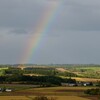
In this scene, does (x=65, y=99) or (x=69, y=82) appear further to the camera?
(x=69, y=82)

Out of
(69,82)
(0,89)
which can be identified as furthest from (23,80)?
(0,89)

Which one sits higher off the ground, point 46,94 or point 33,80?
point 33,80

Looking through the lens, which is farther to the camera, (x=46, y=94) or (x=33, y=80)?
(x=33, y=80)

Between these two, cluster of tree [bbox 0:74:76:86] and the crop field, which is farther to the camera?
cluster of tree [bbox 0:74:76:86]

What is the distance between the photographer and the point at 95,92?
72.4 m

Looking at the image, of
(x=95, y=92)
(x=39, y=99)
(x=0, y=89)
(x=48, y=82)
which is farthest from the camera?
(x=48, y=82)

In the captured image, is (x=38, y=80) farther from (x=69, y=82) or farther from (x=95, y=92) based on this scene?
(x=95, y=92)

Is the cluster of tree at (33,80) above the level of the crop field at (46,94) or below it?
above

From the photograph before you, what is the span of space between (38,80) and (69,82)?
9.11 metres

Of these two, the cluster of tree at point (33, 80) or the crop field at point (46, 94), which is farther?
the cluster of tree at point (33, 80)

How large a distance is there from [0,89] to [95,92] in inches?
893

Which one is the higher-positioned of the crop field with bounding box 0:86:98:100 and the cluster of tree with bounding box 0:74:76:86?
the cluster of tree with bounding box 0:74:76:86

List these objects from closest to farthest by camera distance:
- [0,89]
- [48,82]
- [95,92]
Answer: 1. [95,92]
2. [0,89]
3. [48,82]

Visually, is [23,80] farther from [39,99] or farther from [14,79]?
[39,99]
